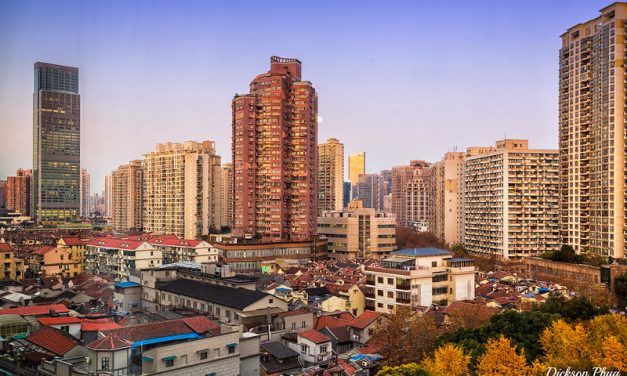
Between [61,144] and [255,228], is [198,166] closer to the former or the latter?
[255,228]

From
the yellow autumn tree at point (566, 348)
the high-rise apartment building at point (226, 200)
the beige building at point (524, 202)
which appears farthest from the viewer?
the high-rise apartment building at point (226, 200)

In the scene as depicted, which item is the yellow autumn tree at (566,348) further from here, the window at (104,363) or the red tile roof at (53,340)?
the red tile roof at (53,340)

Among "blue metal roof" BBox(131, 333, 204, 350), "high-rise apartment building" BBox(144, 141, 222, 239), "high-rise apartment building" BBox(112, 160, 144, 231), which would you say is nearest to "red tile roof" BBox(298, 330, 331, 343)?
"blue metal roof" BBox(131, 333, 204, 350)

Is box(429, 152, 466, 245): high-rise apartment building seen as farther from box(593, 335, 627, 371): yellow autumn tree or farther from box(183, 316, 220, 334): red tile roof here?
box(593, 335, 627, 371): yellow autumn tree

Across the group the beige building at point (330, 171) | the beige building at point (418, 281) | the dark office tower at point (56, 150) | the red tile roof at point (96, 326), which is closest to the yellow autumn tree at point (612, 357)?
the beige building at point (418, 281)

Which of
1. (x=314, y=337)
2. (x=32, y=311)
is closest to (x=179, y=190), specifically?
(x=32, y=311)

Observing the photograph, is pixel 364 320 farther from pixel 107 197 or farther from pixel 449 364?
pixel 107 197

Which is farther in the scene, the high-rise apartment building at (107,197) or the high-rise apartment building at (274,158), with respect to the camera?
the high-rise apartment building at (107,197)
